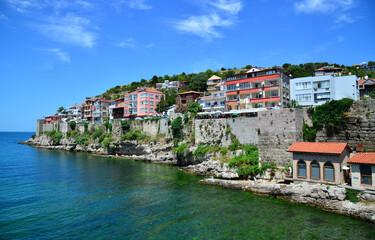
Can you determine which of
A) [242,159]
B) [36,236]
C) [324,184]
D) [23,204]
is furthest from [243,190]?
[23,204]

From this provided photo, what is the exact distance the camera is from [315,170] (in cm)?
2297

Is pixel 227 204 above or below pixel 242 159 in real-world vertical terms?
below

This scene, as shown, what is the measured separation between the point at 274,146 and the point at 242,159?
4.56m

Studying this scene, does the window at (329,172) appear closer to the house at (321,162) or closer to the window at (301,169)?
the house at (321,162)

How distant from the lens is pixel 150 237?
50.8 ft

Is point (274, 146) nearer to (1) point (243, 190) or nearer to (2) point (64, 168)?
(1) point (243, 190)

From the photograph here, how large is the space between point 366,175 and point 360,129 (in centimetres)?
668

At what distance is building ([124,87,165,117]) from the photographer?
6681cm

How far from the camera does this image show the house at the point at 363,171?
19688 mm

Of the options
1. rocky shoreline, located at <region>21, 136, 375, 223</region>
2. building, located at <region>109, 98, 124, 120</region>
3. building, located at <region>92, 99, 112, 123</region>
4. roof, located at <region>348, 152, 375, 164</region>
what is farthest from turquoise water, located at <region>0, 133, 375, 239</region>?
building, located at <region>92, 99, 112, 123</region>

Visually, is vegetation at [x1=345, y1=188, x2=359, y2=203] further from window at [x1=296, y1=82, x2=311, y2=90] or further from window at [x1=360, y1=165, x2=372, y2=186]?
window at [x1=296, y1=82, x2=311, y2=90]

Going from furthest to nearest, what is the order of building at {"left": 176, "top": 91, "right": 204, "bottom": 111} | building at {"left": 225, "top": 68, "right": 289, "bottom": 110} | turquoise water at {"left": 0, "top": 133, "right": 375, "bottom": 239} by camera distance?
1. building at {"left": 176, "top": 91, "right": 204, "bottom": 111}
2. building at {"left": 225, "top": 68, "right": 289, "bottom": 110}
3. turquoise water at {"left": 0, "top": 133, "right": 375, "bottom": 239}

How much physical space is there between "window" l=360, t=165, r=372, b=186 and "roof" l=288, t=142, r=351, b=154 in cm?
219

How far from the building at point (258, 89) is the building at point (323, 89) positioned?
6.94 ft
